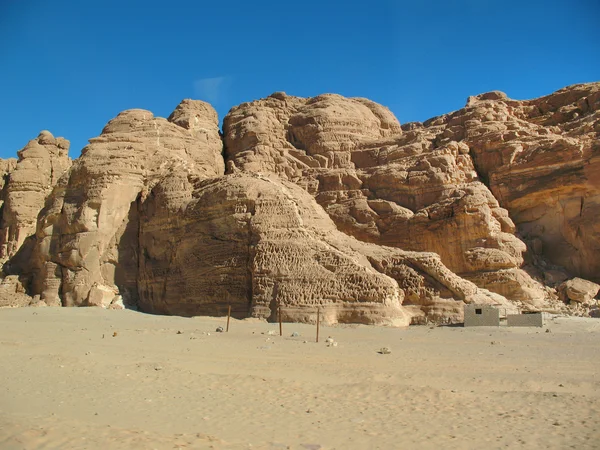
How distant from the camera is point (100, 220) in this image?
1054 inches

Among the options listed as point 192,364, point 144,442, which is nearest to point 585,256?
point 192,364

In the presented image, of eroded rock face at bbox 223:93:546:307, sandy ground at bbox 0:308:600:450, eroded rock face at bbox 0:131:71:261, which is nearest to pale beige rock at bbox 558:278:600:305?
eroded rock face at bbox 223:93:546:307

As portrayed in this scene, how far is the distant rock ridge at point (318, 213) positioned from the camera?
21.0 metres

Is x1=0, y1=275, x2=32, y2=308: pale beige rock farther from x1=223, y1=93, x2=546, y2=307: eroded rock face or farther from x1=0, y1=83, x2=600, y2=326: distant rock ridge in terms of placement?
x1=223, y1=93, x2=546, y2=307: eroded rock face

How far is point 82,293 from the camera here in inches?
1000

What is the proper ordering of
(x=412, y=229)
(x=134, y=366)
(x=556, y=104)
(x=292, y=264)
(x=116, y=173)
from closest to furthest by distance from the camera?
(x=134, y=366)
(x=292, y=264)
(x=116, y=173)
(x=412, y=229)
(x=556, y=104)

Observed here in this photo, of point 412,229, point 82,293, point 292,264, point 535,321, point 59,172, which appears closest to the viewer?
point 535,321

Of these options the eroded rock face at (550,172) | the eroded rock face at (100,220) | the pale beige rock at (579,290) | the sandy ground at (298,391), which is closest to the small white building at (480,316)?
the sandy ground at (298,391)

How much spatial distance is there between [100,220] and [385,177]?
16194mm

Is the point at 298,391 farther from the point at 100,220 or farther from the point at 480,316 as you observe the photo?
the point at 100,220

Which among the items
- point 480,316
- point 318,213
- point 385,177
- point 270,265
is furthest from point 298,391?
point 385,177

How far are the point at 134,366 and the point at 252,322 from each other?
28.9ft

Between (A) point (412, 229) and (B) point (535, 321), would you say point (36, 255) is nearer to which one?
(A) point (412, 229)

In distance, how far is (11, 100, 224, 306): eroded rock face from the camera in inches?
1028
